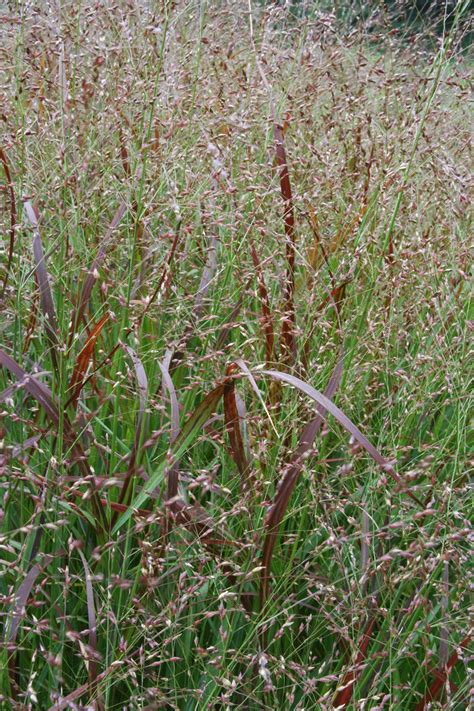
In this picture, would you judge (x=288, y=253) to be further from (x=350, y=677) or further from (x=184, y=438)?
(x=350, y=677)

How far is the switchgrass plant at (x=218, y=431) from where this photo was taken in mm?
1267

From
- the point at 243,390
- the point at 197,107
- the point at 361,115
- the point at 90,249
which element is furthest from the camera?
the point at 361,115

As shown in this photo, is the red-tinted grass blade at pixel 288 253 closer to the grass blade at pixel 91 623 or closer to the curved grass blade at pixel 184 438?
the curved grass blade at pixel 184 438

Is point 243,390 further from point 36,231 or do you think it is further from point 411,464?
point 36,231

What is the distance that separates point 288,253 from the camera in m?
1.84

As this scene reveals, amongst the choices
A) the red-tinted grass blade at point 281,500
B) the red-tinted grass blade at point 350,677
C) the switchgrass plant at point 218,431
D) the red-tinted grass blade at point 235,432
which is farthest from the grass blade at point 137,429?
the red-tinted grass blade at point 350,677

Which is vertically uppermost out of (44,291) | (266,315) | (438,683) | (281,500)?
(44,291)

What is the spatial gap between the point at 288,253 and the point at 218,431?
50 cm

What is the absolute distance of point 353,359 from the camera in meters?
1.75

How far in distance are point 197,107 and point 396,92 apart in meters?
0.86

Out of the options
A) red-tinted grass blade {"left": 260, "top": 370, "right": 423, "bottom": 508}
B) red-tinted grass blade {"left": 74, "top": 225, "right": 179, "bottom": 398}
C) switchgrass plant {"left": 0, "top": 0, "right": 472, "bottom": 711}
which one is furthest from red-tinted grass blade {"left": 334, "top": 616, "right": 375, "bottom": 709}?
red-tinted grass blade {"left": 74, "top": 225, "right": 179, "bottom": 398}

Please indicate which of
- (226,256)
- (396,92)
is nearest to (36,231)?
(226,256)

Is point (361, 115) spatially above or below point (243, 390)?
above

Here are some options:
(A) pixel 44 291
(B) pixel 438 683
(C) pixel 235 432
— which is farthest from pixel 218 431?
(B) pixel 438 683
